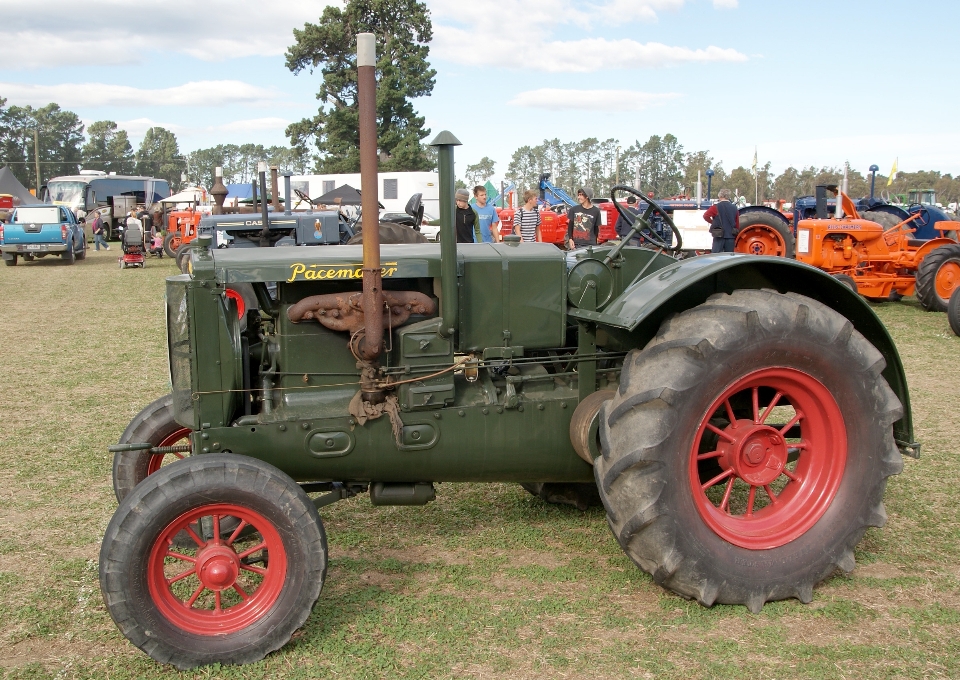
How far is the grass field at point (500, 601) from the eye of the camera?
2854 millimetres

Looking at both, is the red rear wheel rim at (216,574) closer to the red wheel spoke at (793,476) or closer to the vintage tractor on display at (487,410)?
the vintage tractor on display at (487,410)

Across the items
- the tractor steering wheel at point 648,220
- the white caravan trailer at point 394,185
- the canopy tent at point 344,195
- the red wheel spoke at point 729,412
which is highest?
the white caravan trailer at point 394,185

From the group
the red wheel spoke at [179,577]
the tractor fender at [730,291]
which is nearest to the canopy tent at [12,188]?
the red wheel spoke at [179,577]

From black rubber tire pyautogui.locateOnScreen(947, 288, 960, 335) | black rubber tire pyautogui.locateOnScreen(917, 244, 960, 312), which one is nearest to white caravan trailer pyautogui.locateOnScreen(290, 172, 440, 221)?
black rubber tire pyautogui.locateOnScreen(917, 244, 960, 312)

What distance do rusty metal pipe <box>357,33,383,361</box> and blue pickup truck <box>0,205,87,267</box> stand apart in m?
21.1

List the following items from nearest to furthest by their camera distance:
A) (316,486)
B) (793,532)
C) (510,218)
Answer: (793,532)
(316,486)
(510,218)

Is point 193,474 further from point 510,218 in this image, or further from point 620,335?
point 510,218

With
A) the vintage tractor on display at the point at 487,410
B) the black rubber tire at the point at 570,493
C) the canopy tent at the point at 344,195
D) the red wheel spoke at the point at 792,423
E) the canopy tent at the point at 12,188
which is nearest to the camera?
the vintage tractor on display at the point at 487,410

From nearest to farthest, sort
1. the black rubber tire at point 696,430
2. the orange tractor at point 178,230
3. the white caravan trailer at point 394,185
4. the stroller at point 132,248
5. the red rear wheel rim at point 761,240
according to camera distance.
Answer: the black rubber tire at point 696,430
the red rear wheel rim at point 761,240
the stroller at point 132,248
the orange tractor at point 178,230
the white caravan trailer at point 394,185

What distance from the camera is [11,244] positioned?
2123 cm

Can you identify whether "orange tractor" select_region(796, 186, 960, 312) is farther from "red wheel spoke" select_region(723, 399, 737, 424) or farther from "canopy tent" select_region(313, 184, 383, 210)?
"canopy tent" select_region(313, 184, 383, 210)

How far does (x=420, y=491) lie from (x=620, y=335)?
3.55 ft

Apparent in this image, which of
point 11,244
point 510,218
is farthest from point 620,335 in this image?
point 11,244

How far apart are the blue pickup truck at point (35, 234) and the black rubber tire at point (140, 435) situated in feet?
65.5
